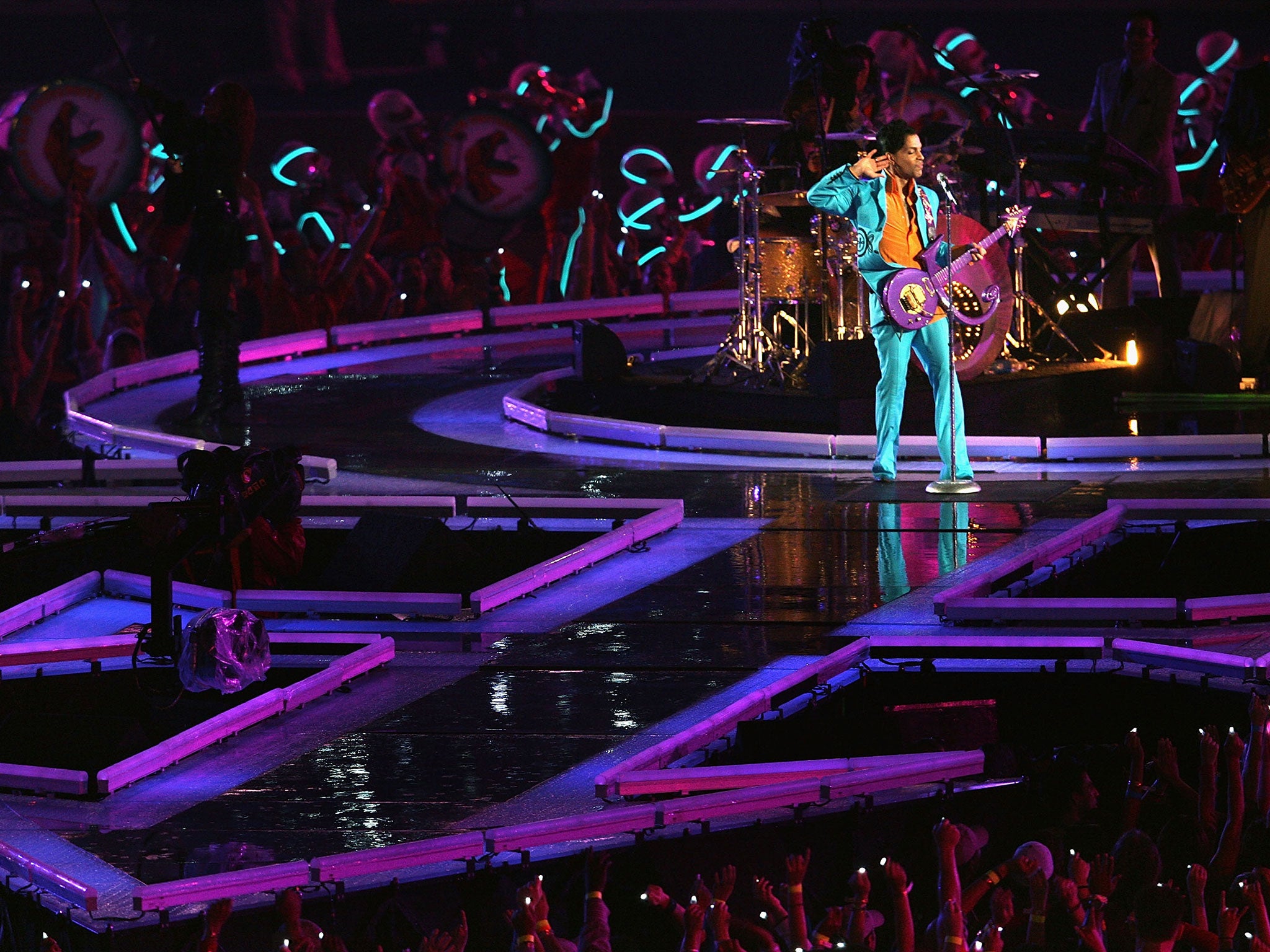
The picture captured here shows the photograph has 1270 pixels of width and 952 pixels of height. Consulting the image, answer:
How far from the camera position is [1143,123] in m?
15.4

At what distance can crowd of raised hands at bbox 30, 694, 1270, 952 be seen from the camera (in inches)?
181

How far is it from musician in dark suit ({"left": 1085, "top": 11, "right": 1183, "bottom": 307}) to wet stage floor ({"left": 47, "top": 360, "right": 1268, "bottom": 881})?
480 centimetres

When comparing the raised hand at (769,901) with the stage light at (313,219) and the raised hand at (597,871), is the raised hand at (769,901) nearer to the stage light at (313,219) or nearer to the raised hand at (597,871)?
the raised hand at (597,871)

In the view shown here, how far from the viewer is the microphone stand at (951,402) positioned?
10.4 meters

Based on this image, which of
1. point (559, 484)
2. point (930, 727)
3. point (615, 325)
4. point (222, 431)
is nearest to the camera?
point (930, 727)

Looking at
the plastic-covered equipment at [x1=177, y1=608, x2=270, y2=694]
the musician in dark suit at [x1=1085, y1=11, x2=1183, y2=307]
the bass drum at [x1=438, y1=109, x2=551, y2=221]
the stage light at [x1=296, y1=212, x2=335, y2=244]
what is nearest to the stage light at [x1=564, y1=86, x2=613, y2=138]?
the bass drum at [x1=438, y1=109, x2=551, y2=221]

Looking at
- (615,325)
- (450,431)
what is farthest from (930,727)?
(615,325)

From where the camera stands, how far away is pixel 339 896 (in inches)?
195

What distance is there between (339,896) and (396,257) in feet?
46.6

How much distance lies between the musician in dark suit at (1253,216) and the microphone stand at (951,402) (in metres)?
3.65

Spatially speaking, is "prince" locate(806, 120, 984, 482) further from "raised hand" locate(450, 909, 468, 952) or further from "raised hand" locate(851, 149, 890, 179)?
"raised hand" locate(450, 909, 468, 952)

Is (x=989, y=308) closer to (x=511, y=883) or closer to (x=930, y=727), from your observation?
(x=930, y=727)

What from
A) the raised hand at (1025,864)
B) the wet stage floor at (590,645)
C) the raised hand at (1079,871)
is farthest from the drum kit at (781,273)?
the raised hand at (1079,871)

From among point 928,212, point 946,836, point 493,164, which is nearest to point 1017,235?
point 928,212
